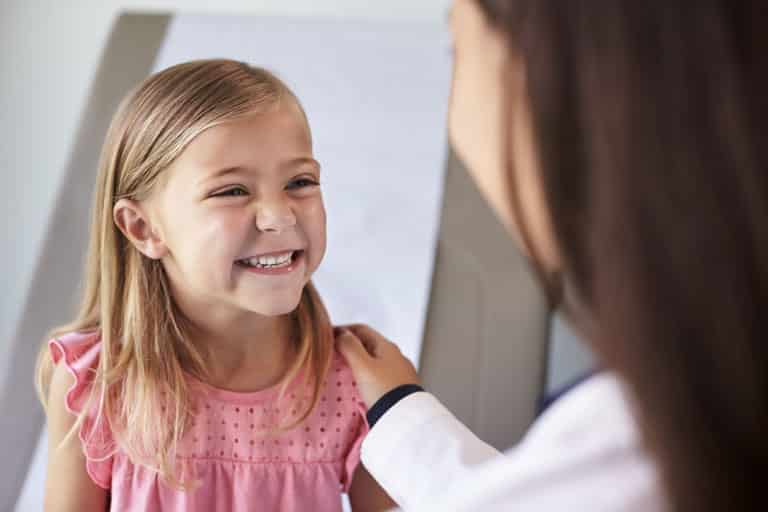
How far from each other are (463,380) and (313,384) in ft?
1.16

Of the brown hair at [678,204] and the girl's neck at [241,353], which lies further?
the girl's neck at [241,353]

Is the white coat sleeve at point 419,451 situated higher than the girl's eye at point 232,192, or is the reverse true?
the girl's eye at point 232,192

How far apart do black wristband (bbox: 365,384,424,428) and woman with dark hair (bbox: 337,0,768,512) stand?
0.33 m

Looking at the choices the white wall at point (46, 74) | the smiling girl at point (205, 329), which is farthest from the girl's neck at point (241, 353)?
the white wall at point (46, 74)

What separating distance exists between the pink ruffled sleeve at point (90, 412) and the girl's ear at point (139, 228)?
0.12m

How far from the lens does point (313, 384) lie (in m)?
0.92

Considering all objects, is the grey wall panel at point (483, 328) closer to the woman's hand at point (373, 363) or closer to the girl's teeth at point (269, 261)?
the woman's hand at point (373, 363)

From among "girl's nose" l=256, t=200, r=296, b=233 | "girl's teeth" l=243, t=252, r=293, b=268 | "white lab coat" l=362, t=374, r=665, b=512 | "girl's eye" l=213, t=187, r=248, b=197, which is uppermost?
"girl's eye" l=213, t=187, r=248, b=197

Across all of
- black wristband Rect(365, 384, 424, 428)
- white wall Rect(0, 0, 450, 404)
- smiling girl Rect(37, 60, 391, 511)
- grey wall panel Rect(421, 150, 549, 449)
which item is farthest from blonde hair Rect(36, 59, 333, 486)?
white wall Rect(0, 0, 450, 404)

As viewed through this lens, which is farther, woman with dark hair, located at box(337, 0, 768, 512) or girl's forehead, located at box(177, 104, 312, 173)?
girl's forehead, located at box(177, 104, 312, 173)

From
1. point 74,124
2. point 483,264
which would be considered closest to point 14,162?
point 74,124

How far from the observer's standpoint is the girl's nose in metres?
0.80

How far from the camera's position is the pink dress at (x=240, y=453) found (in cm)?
88

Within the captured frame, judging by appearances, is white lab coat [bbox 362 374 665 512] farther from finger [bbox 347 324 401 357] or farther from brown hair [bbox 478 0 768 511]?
finger [bbox 347 324 401 357]
